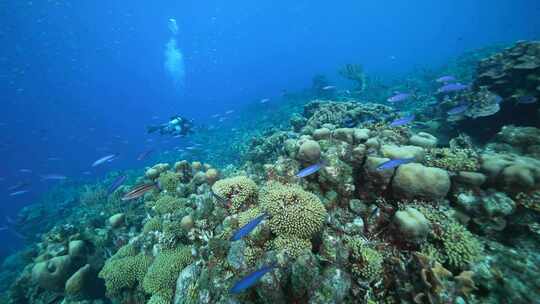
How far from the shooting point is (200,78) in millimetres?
187750

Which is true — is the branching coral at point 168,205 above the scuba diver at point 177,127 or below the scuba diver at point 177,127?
below

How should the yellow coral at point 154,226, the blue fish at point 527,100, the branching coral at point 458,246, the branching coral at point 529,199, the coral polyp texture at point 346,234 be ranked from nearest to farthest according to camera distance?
the coral polyp texture at point 346,234 < the branching coral at point 458,246 < the branching coral at point 529,199 < the yellow coral at point 154,226 < the blue fish at point 527,100

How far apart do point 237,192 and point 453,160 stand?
3825 mm

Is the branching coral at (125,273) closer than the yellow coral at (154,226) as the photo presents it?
Yes

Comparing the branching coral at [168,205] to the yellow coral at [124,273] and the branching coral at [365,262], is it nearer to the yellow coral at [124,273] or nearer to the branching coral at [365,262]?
the yellow coral at [124,273]

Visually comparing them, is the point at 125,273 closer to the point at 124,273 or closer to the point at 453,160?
the point at 124,273

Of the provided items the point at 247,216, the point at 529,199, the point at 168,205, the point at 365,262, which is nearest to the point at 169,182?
the point at 168,205

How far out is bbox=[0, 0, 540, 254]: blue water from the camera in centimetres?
5088

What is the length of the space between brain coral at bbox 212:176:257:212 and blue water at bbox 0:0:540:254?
52.1 ft

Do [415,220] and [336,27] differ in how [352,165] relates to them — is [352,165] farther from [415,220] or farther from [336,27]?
[336,27]

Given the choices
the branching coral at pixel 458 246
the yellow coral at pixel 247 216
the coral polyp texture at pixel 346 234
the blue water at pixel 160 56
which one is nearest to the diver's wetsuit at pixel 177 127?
the coral polyp texture at pixel 346 234

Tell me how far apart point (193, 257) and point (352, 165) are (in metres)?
3.29

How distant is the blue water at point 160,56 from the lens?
50875 mm

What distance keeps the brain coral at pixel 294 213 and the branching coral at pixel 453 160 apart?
253 cm
